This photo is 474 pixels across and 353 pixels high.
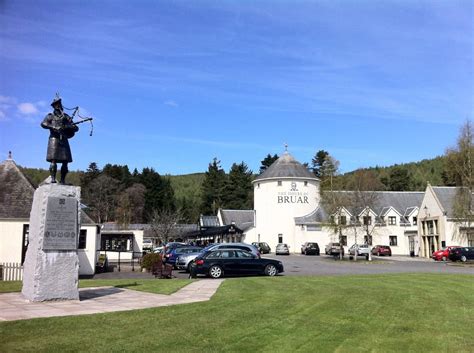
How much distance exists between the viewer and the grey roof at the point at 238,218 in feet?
283

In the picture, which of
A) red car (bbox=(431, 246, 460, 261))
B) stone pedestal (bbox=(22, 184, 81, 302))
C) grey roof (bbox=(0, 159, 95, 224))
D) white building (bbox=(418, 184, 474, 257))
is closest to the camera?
stone pedestal (bbox=(22, 184, 81, 302))

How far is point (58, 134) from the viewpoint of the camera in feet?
46.1

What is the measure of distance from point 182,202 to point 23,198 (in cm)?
9498

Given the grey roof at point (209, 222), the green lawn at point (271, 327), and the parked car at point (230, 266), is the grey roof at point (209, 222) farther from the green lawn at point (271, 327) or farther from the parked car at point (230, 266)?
the green lawn at point (271, 327)

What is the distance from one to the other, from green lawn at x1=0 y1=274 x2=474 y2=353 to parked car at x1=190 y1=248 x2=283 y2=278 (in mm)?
10046

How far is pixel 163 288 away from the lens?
16.5m

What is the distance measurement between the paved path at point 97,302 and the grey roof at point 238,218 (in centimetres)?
6886

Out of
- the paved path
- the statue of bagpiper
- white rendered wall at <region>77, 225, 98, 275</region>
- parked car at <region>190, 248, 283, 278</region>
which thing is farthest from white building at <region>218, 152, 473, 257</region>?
the statue of bagpiper

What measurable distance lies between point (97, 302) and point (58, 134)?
4.88 meters

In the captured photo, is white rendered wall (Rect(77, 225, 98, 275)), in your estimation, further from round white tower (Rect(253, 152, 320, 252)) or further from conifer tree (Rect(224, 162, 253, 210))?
conifer tree (Rect(224, 162, 253, 210))

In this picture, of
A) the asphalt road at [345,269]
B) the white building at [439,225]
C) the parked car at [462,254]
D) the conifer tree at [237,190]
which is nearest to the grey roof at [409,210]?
the white building at [439,225]

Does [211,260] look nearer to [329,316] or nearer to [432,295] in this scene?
[432,295]

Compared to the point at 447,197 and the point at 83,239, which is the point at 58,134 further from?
the point at 447,197

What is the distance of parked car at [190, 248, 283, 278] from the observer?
2394 cm
